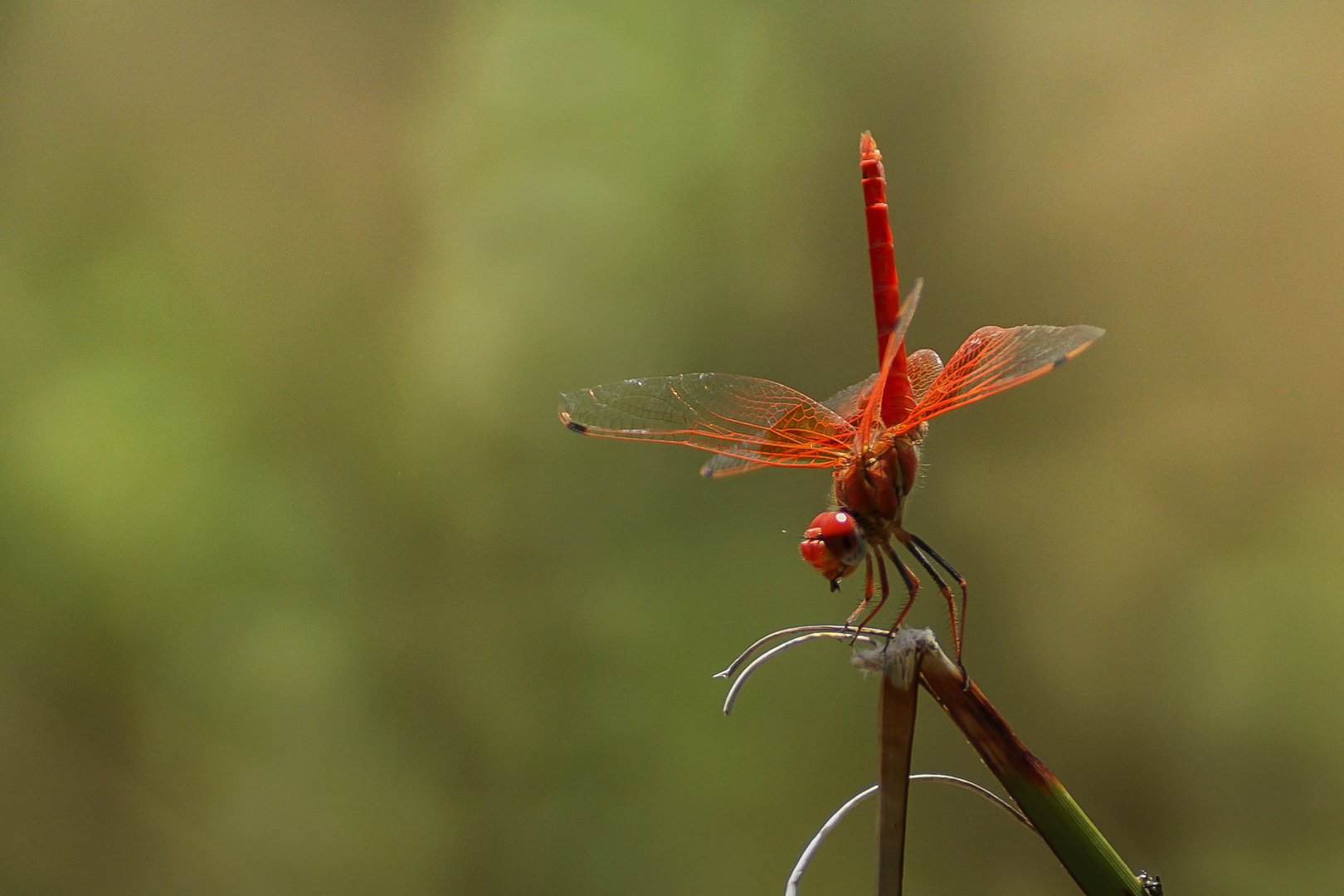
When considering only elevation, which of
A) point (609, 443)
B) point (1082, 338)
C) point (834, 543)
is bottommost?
point (609, 443)

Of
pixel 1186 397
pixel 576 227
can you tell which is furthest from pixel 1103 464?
pixel 576 227

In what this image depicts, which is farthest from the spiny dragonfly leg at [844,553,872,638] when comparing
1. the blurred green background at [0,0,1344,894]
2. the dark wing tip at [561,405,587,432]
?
the blurred green background at [0,0,1344,894]

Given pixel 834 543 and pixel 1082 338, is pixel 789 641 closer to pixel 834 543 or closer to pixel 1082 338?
pixel 834 543

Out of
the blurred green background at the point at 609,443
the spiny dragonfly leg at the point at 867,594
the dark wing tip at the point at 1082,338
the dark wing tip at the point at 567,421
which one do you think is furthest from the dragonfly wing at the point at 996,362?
the blurred green background at the point at 609,443

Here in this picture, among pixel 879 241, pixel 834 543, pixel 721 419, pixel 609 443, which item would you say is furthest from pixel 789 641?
pixel 609 443

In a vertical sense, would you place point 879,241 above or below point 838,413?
above

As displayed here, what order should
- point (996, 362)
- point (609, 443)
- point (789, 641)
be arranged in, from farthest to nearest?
1. point (609, 443)
2. point (996, 362)
3. point (789, 641)

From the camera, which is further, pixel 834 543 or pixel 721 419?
pixel 721 419
